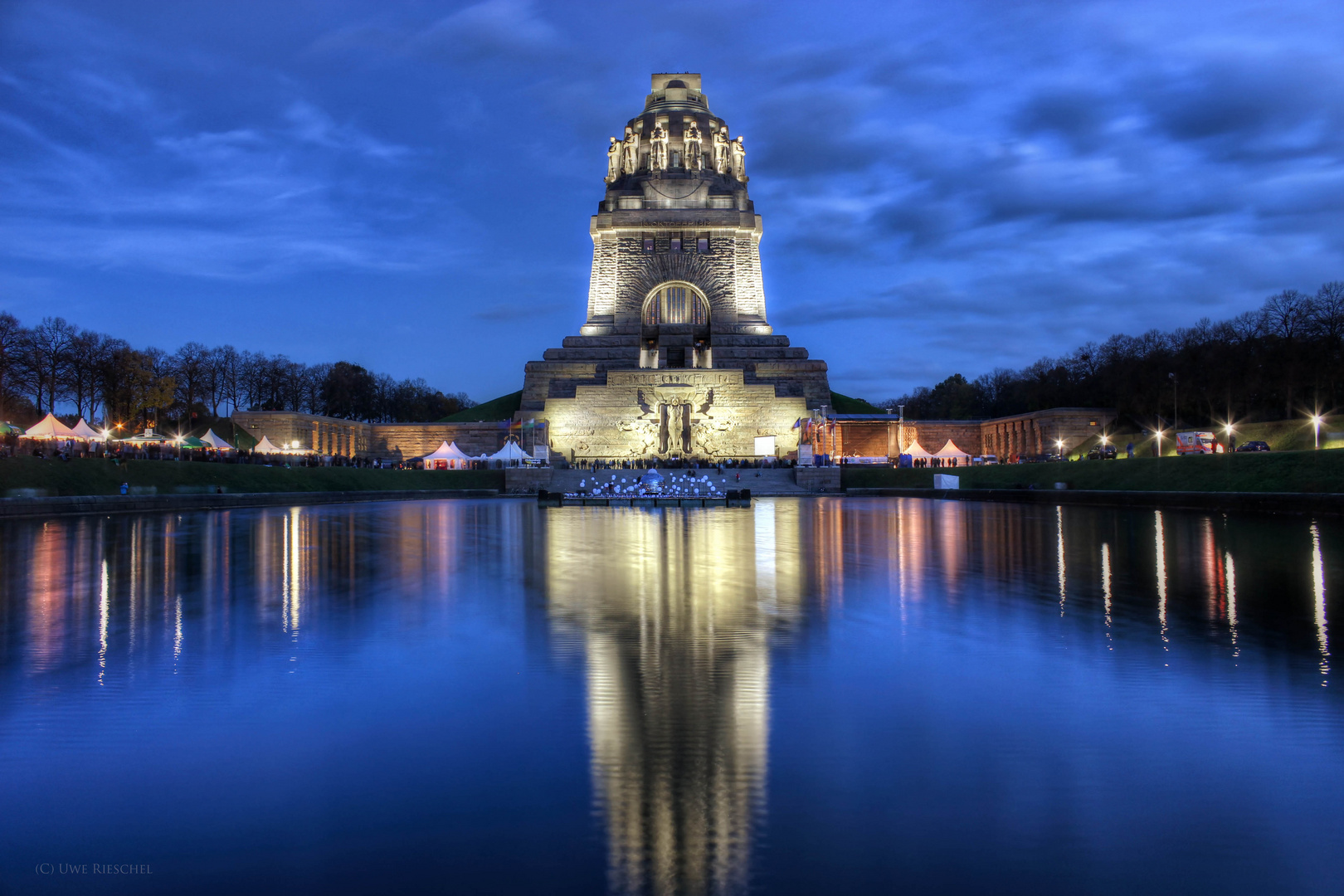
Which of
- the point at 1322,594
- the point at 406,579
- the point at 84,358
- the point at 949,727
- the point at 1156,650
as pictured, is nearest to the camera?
the point at 949,727

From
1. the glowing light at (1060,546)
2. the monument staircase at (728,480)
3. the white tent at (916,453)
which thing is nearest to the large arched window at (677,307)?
the white tent at (916,453)

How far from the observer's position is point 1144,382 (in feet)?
150

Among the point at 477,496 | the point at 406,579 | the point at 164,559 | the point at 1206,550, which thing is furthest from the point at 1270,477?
the point at 477,496

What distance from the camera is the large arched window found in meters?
57.5

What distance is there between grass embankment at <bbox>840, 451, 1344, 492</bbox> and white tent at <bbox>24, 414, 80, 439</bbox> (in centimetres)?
3059

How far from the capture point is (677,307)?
58000mm

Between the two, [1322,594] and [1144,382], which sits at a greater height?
[1144,382]

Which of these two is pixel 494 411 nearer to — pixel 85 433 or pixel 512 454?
pixel 512 454

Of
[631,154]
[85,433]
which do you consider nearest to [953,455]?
[631,154]

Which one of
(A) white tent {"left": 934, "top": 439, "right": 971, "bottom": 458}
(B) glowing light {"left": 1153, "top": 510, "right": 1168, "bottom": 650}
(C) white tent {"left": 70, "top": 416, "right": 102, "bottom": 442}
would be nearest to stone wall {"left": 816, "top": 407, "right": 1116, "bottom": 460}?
(A) white tent {"left": 934, "top": 439, "right": 971, "bottom": 458}

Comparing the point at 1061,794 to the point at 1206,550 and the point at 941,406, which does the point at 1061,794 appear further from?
the point at 941,406

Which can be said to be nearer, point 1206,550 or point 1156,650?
point 1156,650

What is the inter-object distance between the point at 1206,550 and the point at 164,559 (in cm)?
1405

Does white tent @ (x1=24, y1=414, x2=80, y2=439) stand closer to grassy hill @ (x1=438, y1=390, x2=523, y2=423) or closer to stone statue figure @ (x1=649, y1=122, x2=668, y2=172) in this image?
grassy hill @ (x1=438, y1=390, x2=523, y2=423)
